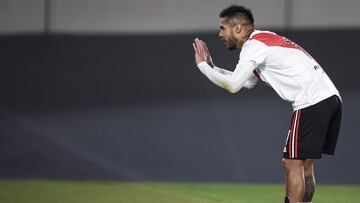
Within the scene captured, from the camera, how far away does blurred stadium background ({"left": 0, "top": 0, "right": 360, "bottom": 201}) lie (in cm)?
824

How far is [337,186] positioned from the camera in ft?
26.7

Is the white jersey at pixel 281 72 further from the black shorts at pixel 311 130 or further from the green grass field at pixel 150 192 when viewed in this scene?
the green grass field at pixel 150 192

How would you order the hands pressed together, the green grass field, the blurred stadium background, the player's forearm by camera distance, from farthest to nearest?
the blurred stadium background, the green grass field, the hands pressed together, the player's forearm

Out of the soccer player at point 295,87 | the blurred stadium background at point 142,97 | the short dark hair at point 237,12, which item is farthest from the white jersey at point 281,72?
the blurred stadium background at point 142,97

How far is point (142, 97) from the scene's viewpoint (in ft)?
27.4

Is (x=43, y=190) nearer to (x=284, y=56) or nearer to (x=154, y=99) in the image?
(x=154, y=99)

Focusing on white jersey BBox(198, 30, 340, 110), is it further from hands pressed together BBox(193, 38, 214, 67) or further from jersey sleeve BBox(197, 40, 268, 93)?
hands pressed together BBox(193, 38, 214, 67)

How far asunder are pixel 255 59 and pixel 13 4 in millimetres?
4608

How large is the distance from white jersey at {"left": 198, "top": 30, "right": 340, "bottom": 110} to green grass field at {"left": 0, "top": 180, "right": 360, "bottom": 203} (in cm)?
225

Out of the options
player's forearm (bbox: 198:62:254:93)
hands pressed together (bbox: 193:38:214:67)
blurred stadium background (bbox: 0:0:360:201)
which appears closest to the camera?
player's forearm (bbox: 198:62:254:93)

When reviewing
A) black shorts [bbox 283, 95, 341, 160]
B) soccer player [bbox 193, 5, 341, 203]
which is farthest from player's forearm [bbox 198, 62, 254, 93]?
black shorts [bbox 283, 95, 341, 160]

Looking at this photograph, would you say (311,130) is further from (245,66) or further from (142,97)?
(142,97)

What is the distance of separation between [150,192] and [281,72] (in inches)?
121

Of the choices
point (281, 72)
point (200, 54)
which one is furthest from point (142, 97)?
point (281, 72)
